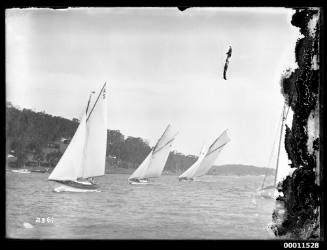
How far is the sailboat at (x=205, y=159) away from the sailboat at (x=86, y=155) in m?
0.60

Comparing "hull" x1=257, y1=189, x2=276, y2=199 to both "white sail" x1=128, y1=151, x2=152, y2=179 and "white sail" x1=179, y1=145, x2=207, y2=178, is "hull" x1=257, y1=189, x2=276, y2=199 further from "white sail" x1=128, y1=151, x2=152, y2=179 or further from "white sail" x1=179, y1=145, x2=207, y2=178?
"white sail" x1=128, y1=151, x2=152, y2=179

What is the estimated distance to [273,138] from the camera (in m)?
4.91

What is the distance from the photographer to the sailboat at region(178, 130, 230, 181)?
4.92 metres

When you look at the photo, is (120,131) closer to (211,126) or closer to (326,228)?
(211,126)

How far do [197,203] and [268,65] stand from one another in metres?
1.07

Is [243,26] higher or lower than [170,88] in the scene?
higher

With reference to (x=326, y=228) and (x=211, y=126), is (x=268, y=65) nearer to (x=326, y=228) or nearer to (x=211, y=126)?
(x=211, y=126)

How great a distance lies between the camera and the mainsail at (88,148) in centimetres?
494

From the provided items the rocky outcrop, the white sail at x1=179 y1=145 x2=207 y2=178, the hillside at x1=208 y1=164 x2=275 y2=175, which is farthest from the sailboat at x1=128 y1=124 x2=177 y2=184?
the rocky outcrop

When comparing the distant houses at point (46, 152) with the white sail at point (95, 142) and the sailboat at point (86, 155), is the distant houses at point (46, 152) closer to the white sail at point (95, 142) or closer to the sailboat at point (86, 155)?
the sailboat at point (86, 155)
